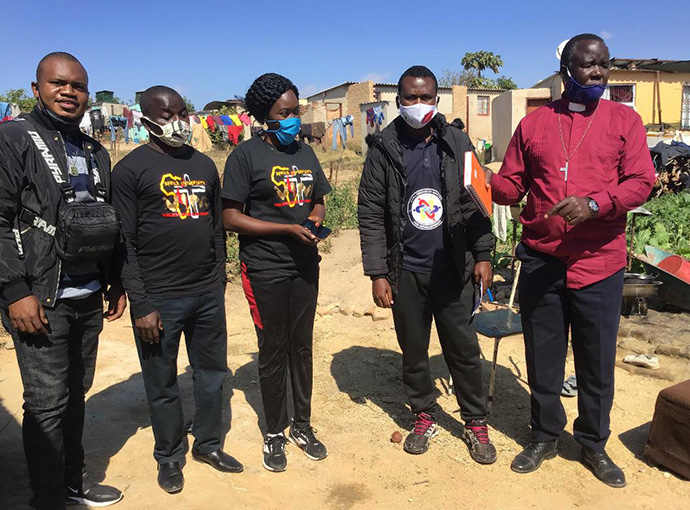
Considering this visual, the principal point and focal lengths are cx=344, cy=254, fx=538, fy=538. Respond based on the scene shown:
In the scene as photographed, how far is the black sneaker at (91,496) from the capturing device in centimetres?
280

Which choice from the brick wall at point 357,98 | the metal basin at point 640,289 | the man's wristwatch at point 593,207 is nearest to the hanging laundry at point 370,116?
the brick wall at point 357,98

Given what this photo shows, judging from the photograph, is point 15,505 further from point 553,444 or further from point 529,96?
point 529,96

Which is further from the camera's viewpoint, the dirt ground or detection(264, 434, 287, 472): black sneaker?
detection(264, 434, 287, 472): black sneaker

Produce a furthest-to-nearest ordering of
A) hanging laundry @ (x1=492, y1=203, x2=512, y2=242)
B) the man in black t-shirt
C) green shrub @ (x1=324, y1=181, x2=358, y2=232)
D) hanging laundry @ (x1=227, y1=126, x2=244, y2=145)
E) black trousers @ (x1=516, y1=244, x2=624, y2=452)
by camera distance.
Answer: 1. hanging laundry @ (x1=227, y1=126, x2=244, y2=145)
2. green shrub @ (x1=324, y1=181, x2=358, y2=232)
3. hanging laundry @ (x1=492, y1=203, x2=512, y2=242)
4. black trousers @ (x1=516, y1=244, x2=624, y2=452)
5. the man in black t-shirt

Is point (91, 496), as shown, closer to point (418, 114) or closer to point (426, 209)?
point (426, 209)

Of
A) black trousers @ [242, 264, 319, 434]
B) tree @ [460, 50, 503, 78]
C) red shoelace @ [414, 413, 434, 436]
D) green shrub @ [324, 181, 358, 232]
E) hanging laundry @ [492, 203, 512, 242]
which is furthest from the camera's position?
tree @ [460, 50, 503, 78]

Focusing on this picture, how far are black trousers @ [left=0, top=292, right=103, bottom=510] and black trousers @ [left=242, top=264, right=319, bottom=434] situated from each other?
2.69 ft

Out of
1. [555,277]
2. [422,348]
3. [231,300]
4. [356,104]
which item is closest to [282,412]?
[422,348]

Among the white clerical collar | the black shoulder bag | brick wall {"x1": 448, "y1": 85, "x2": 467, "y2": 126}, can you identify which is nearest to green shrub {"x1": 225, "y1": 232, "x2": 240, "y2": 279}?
the black shoulder bag

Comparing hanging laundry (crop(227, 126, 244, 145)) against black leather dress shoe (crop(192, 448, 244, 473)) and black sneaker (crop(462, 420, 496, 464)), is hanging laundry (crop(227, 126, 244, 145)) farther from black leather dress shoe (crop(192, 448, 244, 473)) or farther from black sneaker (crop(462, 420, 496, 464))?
black sneaker (crop(462, 420, 496, 464))

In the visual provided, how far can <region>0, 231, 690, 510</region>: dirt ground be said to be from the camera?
2.88 m

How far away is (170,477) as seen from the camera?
2936 mm

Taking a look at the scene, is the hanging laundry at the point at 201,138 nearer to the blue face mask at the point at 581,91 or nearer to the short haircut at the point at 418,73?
the short haircut at the point at 418,73

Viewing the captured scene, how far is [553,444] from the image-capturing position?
126 inches
